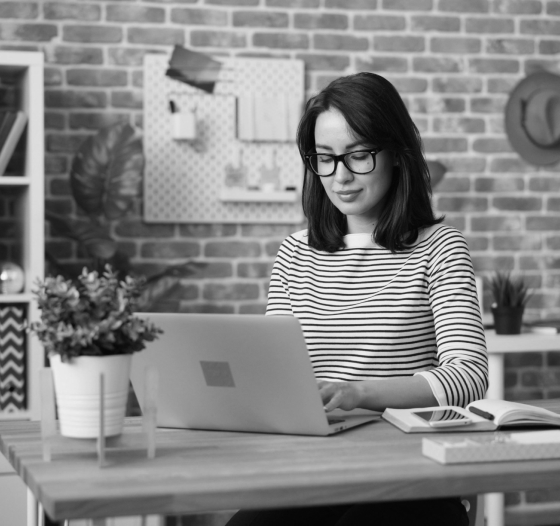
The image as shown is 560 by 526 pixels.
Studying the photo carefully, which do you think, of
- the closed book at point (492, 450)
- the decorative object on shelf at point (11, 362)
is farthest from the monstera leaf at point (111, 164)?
the closed book at point (492, 450)

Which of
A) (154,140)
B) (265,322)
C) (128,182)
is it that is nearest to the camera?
(265,322)

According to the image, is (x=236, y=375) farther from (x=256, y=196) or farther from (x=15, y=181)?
(x=256, y=196)

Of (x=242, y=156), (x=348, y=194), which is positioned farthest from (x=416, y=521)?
(x=242, y=156)

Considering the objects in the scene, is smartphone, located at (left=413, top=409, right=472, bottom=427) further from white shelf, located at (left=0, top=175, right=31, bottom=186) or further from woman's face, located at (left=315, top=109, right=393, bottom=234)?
white shelf, located at (left=0, top=175, right=31, bottom=186)

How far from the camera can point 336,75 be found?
3666mm

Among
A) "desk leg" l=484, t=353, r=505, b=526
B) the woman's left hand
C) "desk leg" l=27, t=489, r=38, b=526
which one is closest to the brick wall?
"desk leg" l=484, t=353, r=505, b=526

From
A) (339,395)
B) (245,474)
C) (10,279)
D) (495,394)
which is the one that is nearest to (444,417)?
(339,395)

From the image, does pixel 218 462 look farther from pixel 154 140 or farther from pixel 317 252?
pixel 154 140

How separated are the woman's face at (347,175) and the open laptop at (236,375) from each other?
1.81 feet

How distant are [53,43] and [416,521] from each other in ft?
8.24

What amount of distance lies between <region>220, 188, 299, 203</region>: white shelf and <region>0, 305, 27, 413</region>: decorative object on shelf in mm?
936

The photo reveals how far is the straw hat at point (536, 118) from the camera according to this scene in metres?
3.83

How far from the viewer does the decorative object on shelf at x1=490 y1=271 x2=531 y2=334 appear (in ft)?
11.3

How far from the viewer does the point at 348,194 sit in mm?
1966
